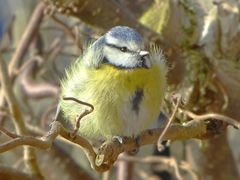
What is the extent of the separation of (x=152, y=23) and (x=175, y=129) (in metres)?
0.77

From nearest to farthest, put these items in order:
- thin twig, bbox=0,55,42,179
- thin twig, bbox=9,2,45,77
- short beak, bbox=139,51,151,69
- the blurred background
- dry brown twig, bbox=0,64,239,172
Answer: dry brown twig, bbox=0,64,239,172 → short beak, bbox=139,51,151,69 → thin twig, bbox=0,55,42,179 → the blurred background → thin twig, bbox=9,2,45,77

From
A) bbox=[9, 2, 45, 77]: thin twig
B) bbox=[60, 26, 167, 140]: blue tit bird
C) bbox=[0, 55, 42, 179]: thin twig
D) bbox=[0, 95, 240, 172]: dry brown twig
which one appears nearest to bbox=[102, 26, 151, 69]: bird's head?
bbox=[60, 26, 167, 140]: blue tit bird

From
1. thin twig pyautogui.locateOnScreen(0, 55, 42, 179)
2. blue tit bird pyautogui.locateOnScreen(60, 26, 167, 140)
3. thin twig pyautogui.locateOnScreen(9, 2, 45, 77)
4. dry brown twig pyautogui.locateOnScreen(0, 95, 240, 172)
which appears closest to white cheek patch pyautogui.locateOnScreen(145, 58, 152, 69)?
blue tit bird pyautogui.locateOnScreen(60, 26, 167, 140)

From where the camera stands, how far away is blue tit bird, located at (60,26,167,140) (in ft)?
4.51

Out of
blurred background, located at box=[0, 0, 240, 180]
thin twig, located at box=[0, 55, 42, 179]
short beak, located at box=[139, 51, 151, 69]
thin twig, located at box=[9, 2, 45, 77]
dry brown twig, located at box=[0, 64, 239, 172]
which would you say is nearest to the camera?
dry brown twig, located at box=[0, 64, 239, 172]

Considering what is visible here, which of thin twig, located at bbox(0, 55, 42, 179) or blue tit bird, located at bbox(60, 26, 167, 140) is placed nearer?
blue tit bird, located at bbox(60, 26, 167, 140)

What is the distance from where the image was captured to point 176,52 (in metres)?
1.89

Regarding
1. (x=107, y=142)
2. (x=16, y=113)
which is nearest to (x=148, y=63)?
(x=107, y=142)

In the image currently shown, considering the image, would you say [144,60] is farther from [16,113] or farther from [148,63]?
[16,113]

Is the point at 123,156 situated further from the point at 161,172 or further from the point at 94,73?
the point at 94,73

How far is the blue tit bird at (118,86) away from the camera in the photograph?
1.37m

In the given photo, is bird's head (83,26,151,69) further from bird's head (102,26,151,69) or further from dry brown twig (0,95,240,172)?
dry brown twig (0,95,240,172)

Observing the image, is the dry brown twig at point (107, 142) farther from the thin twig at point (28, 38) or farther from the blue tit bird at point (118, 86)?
the thin twig at point (28, 38)

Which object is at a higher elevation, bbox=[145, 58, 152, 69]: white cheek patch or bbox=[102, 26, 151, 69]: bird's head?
bbox=[102, 26, 151, 69]: bird's head
